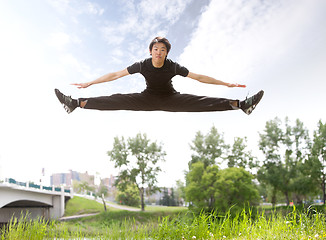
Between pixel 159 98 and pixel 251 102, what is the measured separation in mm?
1608

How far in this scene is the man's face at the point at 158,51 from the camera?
15.1 feet

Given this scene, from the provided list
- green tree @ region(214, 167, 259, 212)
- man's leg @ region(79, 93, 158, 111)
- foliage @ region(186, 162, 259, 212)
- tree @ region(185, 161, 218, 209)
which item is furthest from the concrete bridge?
man's leg @ region(79, 93, 158, 111)

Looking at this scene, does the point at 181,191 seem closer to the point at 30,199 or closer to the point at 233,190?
the point at 233,190

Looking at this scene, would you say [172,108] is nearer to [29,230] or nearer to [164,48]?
[164,48]

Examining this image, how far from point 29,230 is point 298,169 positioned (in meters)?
32.6

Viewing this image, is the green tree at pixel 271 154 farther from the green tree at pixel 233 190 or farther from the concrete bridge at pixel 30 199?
the concrete bridge at pixel 30 199

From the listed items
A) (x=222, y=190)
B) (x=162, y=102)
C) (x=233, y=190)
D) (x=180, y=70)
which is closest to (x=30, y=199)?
(x=222, y=190)

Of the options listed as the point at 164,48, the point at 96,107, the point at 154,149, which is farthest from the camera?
the point at 154,149

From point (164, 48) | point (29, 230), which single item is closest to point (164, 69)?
point (164, 48)

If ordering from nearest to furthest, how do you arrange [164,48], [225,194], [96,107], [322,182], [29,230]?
1. [164,48]
2. [96,107]
3. [29,230]
4. [225,194]
5. [322,182]

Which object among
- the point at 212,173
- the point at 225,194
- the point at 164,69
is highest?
the point at 164,69

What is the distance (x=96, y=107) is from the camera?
503 centimetres

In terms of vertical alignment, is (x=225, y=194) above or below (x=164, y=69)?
below

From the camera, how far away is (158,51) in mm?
4598
